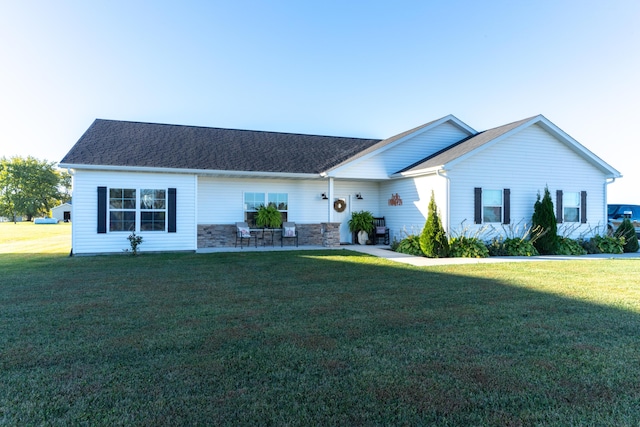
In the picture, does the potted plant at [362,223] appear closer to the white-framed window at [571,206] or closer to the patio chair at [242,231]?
the patio chair at [242,231]

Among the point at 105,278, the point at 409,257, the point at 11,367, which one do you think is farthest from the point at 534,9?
the point at 11,367

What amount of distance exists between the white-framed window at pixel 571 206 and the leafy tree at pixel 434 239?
5245 millimetres

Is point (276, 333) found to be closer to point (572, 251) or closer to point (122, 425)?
point (122, 425)

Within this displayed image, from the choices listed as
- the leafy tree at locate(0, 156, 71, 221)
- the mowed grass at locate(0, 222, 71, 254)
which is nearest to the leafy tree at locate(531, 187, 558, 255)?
the mowed grass at locate(0, 222, 71, 254)

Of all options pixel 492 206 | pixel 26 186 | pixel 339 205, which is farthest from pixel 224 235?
pixel 26 186

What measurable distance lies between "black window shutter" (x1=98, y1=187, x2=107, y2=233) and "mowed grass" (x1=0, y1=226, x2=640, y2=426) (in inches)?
179

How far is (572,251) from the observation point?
12844mm

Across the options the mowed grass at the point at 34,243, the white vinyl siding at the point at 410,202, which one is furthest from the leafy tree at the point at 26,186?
the white vinyl siding at the point at 410,202

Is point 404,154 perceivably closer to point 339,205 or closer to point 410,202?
point 410,202

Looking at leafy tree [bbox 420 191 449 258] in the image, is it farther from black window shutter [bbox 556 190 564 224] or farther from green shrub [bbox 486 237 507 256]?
black window shutter [bbox 556 190 564 224]

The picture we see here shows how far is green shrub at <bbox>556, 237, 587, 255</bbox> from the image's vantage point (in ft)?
41.7

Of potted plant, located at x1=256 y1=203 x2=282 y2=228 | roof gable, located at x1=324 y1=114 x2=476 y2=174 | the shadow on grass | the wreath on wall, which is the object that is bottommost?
the shadow on grass

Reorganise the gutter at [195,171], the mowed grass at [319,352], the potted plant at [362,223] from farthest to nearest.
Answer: the potted plant at [362,223] → the gutter at [195,171] → the mowed grass at [319,352]

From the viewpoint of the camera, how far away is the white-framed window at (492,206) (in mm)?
12803
